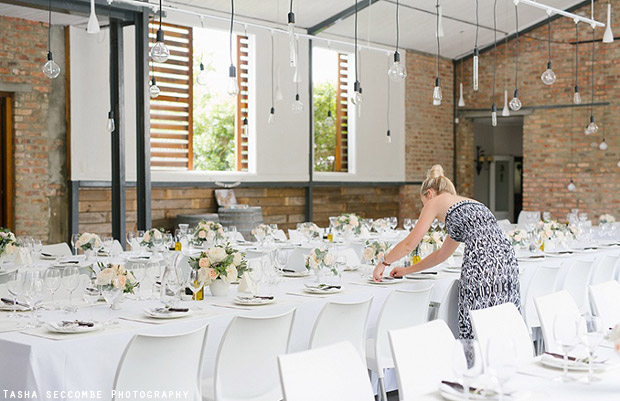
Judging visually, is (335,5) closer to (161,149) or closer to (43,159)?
(161,149)

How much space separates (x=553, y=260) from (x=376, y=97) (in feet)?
27.9

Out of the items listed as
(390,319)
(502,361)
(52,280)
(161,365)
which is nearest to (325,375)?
(502,361)

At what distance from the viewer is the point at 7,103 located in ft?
34.2

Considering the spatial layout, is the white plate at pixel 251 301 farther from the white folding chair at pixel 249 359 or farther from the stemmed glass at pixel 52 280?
the stemmed glass at pixel 52 280

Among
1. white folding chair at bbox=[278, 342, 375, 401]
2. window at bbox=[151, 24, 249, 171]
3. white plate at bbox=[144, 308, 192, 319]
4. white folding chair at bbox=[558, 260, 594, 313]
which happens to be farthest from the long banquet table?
window at bbox=[151, 24, 249, 171]

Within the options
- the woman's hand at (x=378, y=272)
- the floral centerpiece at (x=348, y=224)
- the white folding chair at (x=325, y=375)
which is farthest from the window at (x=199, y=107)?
the white folding chair at (x=325, y=375)

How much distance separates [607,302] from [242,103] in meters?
9.21

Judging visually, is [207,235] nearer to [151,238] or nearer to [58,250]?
[151,238]

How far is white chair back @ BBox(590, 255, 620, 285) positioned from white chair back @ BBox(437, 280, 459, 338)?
8.15 ft

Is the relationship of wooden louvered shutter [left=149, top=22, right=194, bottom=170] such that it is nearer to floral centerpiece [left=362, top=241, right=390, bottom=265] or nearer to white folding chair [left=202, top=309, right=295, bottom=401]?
floral centerpiece [left=362, top=241, right=390, bottom=265]

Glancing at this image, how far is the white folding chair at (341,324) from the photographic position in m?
4.25

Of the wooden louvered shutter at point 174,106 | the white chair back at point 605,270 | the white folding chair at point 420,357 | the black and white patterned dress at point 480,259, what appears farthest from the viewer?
the wooden louvered shutter at point 174,106

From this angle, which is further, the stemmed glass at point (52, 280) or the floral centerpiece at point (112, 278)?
the floral centerpiece at point (112, 278)

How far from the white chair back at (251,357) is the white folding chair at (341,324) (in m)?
0.25
